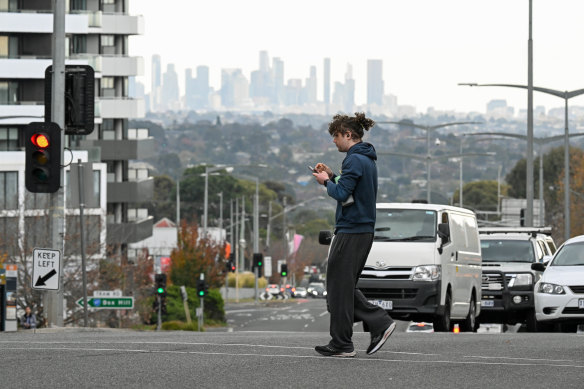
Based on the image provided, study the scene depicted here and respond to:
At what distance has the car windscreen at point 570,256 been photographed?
22203 mm

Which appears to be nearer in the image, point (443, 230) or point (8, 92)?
point (443, 230)

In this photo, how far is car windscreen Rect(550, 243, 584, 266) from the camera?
22203 millimetres

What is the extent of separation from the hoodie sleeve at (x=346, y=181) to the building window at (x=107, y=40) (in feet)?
256

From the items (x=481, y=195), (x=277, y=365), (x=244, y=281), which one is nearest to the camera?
(x=277, y=365)

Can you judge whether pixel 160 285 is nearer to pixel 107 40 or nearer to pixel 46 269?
pixel 46 269

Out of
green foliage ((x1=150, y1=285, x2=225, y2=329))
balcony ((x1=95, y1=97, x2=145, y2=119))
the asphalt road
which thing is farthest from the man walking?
balcony ((x1=95, y1=97, x2=145, y2=119))

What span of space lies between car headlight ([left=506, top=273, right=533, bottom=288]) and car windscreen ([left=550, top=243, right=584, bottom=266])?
128 inches

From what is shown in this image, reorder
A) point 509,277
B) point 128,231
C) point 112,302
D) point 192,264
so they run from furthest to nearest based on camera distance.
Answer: point 128,231 → point 192,264 → point 112,302 → point 509,277

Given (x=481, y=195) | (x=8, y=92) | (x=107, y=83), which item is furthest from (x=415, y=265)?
(x=481, y=195)

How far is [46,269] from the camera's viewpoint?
77.0 ft

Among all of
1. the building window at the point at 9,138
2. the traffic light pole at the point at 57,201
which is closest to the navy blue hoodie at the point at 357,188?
the traffic light pole at the point at 57,201

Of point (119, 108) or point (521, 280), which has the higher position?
point (119, 108)

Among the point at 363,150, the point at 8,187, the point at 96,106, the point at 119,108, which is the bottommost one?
the point at 363,150

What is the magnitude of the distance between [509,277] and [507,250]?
3.83 ft
